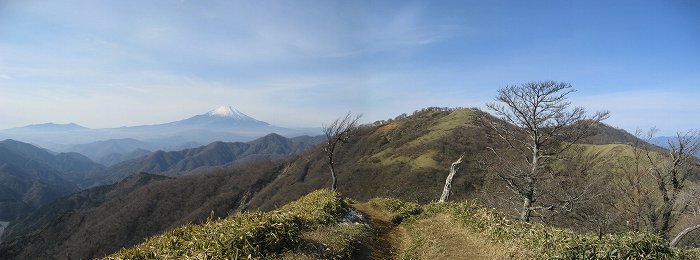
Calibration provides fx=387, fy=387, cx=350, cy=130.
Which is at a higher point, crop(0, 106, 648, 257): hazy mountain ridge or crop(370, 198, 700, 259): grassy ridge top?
crop(370, 198, 700, 259): grassy ridge top

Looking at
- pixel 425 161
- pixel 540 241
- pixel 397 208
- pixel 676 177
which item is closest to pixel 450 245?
pixel 540 241

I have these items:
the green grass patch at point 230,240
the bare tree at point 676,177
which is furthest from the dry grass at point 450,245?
the bare tree at point 676,177

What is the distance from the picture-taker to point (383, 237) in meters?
17.9

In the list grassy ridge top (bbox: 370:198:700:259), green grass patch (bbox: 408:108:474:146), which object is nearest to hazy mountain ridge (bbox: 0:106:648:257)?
green grass patch (bbox: 408:108:474:146)

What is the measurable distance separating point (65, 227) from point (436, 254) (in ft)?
698

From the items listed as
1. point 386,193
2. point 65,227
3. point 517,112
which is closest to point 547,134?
point 517,112

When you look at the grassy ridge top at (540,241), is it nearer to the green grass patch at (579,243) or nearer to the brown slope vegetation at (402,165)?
the green grass patch at (579,243)

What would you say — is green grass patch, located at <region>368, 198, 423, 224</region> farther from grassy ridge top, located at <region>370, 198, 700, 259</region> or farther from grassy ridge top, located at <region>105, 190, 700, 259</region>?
grassy ridge top, located at <region>105, 190, 700, 259</region>

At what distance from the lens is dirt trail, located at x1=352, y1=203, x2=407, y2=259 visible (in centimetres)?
1527

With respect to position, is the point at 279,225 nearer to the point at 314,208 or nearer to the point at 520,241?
the point at 314,208

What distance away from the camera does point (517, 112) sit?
26.2 m

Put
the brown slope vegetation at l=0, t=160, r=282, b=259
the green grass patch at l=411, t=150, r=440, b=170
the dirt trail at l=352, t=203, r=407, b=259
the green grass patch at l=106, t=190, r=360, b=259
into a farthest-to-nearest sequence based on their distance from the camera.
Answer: the brown slope vegetation at l=0, t=160, r=282, b=259
the green grass patch at l=411, t=150, r=440, b=170
the dirt trail at l=352, t=203, r=407, b=259
the green grass patch at l=106, t=190, r=360, b=259

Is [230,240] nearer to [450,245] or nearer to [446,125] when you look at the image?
[450,245]

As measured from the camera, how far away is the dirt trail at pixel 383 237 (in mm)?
15273
